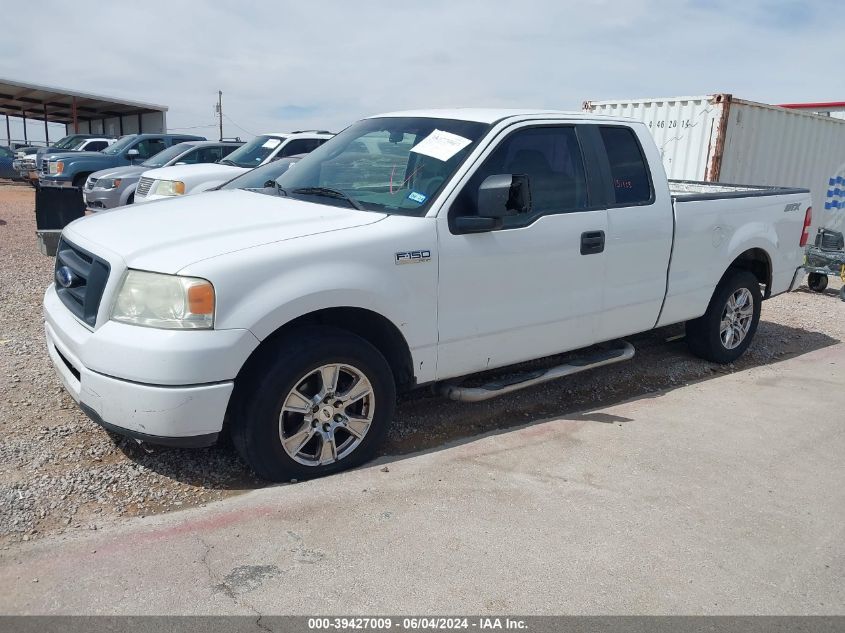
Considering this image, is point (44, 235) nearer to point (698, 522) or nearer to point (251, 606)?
point (251, 606)

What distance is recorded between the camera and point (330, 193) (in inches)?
171

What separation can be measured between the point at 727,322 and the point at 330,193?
369 cm

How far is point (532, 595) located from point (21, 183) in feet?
93.0

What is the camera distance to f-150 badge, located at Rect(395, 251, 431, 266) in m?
3.84

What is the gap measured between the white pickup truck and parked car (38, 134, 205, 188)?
14.0 metres

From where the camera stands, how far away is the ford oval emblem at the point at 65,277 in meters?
3.95

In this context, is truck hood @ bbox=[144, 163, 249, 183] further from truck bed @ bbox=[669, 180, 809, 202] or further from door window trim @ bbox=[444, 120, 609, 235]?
door window trim @ bbox=[444, 120, 609, 235]

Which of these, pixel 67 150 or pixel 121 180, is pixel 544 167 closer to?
pixel 121 180

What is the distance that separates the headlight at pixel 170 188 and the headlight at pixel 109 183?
2.58 meters

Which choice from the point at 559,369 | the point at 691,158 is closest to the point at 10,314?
the point at 559,369

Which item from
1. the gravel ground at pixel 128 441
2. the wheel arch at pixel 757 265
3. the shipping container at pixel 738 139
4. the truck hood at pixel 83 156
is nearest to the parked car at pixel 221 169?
the gravel ground at pixel 128 441

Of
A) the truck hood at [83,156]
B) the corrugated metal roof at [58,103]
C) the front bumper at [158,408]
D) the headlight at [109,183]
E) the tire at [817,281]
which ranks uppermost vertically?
the corrugated metal roof at [58,103]

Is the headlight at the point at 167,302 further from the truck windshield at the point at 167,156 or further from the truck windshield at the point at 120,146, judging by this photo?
the truck windshield at the point at 120,146

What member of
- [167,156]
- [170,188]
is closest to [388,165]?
[170,188]
